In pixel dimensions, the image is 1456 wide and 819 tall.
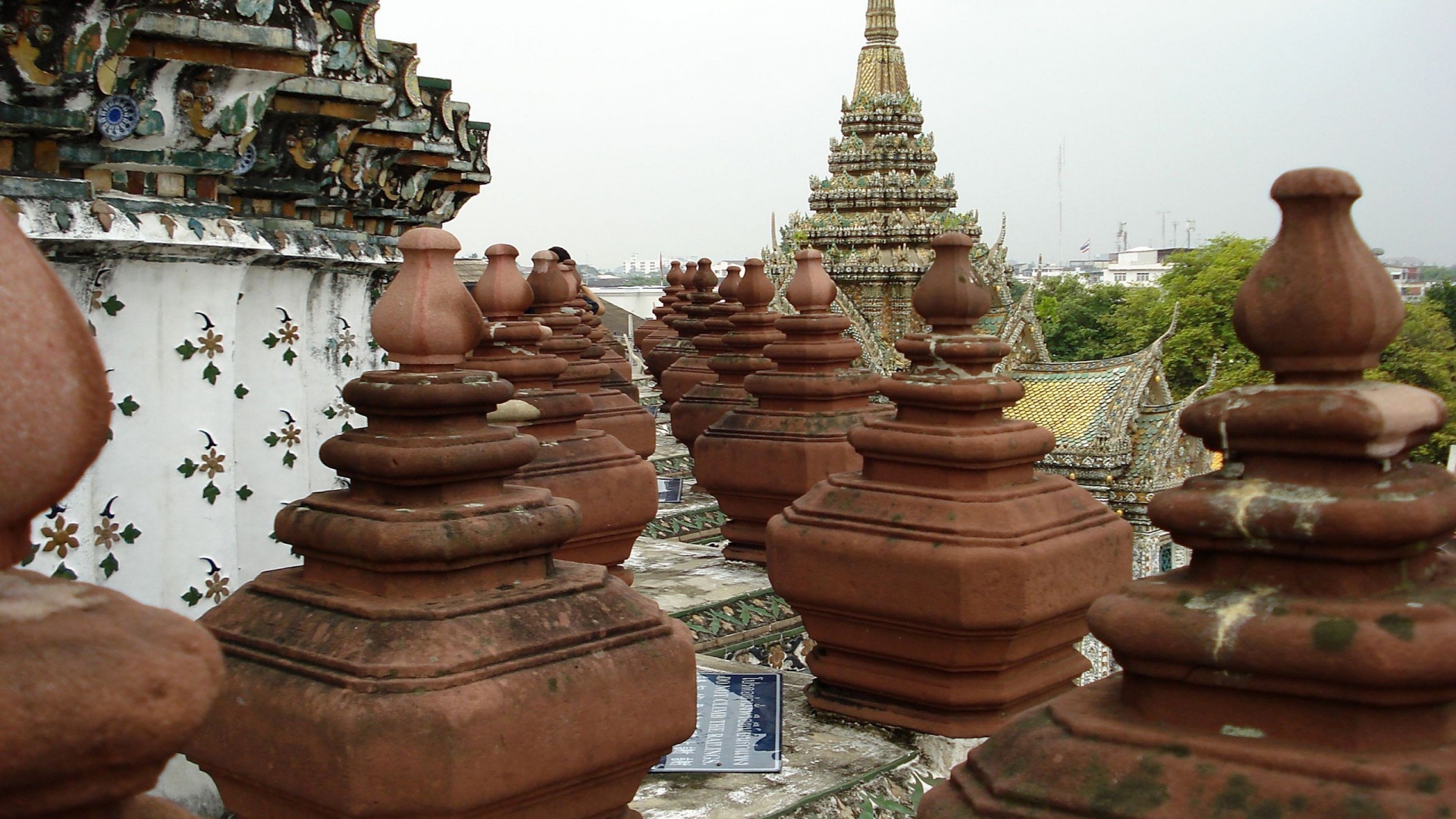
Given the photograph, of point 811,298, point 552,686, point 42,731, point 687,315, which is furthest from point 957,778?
point 687,315

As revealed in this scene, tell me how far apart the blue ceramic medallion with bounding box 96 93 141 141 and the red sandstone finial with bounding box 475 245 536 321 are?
152cm

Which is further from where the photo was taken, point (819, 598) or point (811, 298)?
point (811, 298)

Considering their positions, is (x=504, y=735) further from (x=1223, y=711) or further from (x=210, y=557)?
(x=210, y=557)

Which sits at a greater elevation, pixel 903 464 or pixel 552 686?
pixel 903 464

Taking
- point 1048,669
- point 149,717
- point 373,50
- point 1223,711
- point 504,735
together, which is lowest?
point 1048,669

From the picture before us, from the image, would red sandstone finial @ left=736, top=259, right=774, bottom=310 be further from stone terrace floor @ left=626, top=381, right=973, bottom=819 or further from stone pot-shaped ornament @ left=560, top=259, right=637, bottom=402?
stone terrace floor @ left=626, top=381, right=973, bottom=819

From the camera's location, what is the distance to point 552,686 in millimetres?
2791

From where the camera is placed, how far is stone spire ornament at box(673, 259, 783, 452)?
7.47m

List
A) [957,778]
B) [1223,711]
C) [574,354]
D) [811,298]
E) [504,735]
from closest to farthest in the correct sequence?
[1223,711] < [957,778] < [504,735] < [811,298] < [574,354]

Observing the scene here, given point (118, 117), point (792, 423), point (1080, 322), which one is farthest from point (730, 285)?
point (1080, 322)

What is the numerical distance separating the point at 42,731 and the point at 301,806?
1797mm

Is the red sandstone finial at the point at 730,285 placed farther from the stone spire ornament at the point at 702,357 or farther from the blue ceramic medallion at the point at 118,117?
the blue ceramic medallion at the point at 118,117

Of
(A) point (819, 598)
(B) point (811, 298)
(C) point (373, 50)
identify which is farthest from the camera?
(B) point (811, 298)

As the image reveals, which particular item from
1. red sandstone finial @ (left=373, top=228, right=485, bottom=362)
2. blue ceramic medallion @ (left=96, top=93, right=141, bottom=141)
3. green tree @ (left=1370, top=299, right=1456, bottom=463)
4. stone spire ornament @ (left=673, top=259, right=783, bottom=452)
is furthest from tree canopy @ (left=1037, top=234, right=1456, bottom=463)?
red sandstone finial @ (left=373, top=228, right=485, bottom=362)
